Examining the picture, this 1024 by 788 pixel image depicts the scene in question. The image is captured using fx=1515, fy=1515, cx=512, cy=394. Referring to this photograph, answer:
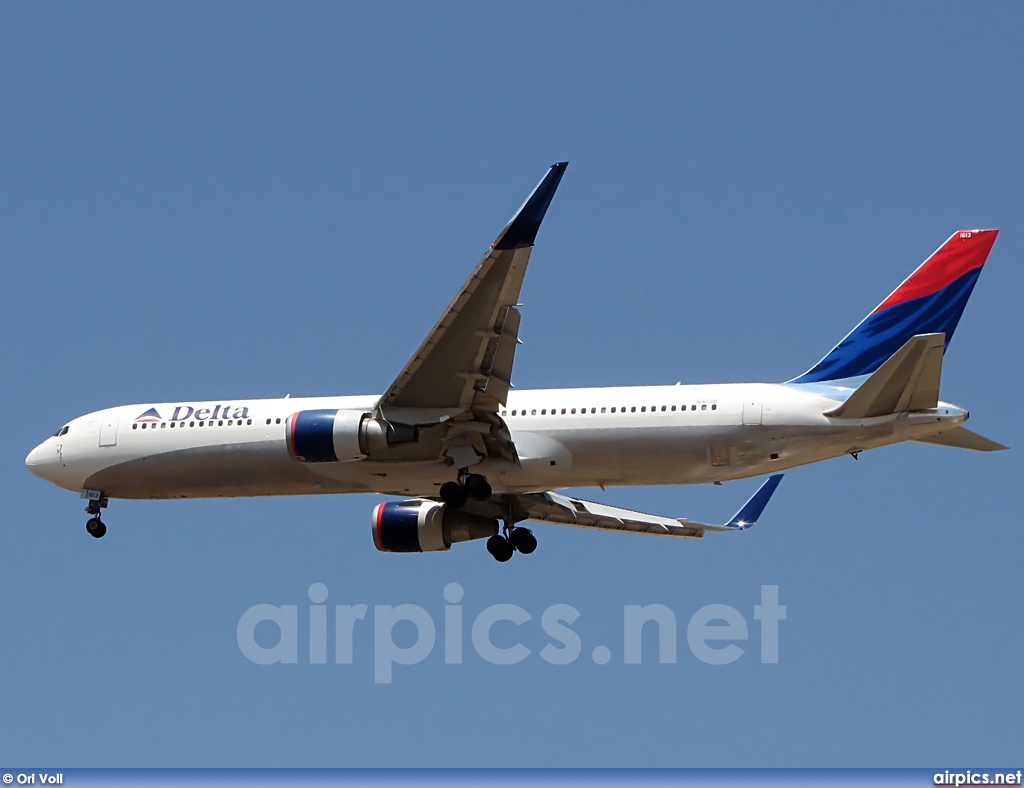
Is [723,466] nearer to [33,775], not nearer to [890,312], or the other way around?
[890,312]

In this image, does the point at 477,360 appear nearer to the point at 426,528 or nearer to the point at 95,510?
the point at 426,528

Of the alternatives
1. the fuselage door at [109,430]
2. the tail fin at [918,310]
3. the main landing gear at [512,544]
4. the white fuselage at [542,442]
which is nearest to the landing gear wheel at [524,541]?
the main landing gear at [512,544]

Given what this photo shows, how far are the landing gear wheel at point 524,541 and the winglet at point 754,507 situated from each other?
5590mm

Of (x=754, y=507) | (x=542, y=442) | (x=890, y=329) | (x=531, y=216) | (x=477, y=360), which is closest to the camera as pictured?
(x=531, y=216)

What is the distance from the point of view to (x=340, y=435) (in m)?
28.9

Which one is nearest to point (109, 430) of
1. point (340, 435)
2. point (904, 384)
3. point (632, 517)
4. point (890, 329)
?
point (340, 435)

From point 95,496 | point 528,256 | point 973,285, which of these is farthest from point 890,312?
point 95,496

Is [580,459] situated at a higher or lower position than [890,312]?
lower

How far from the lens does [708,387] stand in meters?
29.4

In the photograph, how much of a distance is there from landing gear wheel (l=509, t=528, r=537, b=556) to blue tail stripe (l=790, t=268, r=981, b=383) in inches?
279

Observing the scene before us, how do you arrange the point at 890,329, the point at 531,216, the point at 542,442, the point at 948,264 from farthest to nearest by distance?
the point at 890,329, the point at 542,442, the point at 948,264, the point at 531,216

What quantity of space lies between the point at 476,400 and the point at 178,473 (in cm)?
742

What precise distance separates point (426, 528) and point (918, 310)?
11.7 meters

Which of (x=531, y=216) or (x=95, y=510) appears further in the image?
(x=95, y=510)
